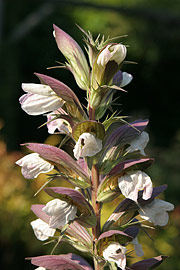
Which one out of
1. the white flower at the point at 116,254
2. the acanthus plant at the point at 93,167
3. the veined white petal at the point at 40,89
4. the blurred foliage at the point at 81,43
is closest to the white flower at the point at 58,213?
the acanthus plant at the point at 93,167

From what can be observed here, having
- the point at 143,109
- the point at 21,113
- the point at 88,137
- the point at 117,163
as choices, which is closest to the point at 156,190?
the point at 117,163

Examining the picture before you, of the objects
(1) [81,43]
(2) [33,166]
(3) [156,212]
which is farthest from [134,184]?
(1) [81,43]

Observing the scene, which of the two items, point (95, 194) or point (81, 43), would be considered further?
point (81, 43)

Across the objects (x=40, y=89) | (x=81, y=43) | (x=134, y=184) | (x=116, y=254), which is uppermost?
(x=40, y=89)

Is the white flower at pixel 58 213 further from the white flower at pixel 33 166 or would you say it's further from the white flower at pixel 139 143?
the white flower at pixel 139 143

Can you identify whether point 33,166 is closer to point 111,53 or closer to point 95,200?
point 95,200

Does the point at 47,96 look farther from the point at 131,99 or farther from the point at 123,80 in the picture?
the point at 131,99

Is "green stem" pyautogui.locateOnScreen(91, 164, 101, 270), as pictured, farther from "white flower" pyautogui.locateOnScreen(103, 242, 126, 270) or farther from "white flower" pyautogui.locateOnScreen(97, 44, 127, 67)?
"white flower" pyautogui.locateOnScreen(97, 44, 127, 67)
